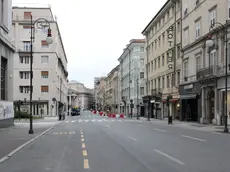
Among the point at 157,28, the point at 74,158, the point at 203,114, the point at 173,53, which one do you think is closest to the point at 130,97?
the point at 157,28

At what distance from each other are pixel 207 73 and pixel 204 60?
2.56 metres

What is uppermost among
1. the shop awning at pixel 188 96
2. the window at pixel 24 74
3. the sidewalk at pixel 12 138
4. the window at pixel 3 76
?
the window at pixel 24 74

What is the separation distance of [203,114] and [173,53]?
47.5ft

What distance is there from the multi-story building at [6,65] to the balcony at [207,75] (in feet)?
63.3

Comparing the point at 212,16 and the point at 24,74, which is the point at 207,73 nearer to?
the point at 212,16

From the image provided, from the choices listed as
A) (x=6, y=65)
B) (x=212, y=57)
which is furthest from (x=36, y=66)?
(x=212, y=57)

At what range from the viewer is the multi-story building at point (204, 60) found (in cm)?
3656

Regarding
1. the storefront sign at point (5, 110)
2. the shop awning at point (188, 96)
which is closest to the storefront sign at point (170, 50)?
the shop awning at point (188, 96)

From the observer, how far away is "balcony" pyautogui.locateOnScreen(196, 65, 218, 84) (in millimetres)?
37372

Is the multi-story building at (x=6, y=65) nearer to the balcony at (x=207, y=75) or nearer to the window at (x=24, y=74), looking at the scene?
the balcony at (x=207, y=75)

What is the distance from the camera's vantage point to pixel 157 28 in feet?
213

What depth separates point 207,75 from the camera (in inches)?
1529

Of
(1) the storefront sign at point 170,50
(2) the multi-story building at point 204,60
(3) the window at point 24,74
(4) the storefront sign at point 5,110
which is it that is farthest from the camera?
(3) the window at point 24,74

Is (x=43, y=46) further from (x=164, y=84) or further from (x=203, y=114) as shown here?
(x=203, y=114)
